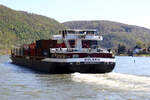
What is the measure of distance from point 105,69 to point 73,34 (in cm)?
909

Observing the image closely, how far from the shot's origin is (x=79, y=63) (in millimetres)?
43562

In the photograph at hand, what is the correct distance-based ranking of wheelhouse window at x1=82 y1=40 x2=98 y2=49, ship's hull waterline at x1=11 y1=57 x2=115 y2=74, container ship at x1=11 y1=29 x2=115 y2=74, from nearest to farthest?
ship's hull waterline at x1=11 y1=57 x2=115 y2=74, container ship at x1=11 y1=29 x2=115 y2=74, wheelhouse window at x1=82 y1=40 x2=98 y2=49

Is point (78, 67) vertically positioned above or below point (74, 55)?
below

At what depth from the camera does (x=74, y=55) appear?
44.7m

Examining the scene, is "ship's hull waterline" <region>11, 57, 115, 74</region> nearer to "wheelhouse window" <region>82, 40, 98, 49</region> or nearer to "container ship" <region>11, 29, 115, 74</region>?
"container ship" <region>11, 29, 115, 74</region>

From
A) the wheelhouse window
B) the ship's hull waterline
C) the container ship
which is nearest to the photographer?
the ship's hull waterline

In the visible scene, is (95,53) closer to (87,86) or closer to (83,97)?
(87,86)

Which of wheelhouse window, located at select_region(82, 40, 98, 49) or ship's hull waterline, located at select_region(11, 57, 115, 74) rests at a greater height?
wheelhouse window, located at select_region(82, 40, 98, 49)

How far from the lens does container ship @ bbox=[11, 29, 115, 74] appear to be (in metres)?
43.8

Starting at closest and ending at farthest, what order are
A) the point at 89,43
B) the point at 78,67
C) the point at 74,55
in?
the point at 78,67 < the point at 74,55 < the point at 89,43

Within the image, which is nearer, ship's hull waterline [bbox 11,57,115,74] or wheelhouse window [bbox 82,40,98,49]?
ship's hull waterline [bbox 11,57,115,74]

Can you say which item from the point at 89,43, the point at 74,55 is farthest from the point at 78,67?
the point at 89,43

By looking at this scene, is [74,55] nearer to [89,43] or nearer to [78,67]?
[78,67]

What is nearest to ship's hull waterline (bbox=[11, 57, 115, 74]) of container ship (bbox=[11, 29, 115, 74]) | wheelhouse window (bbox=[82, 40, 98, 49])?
container ship (bbox=[11, 29, 115, 74])
